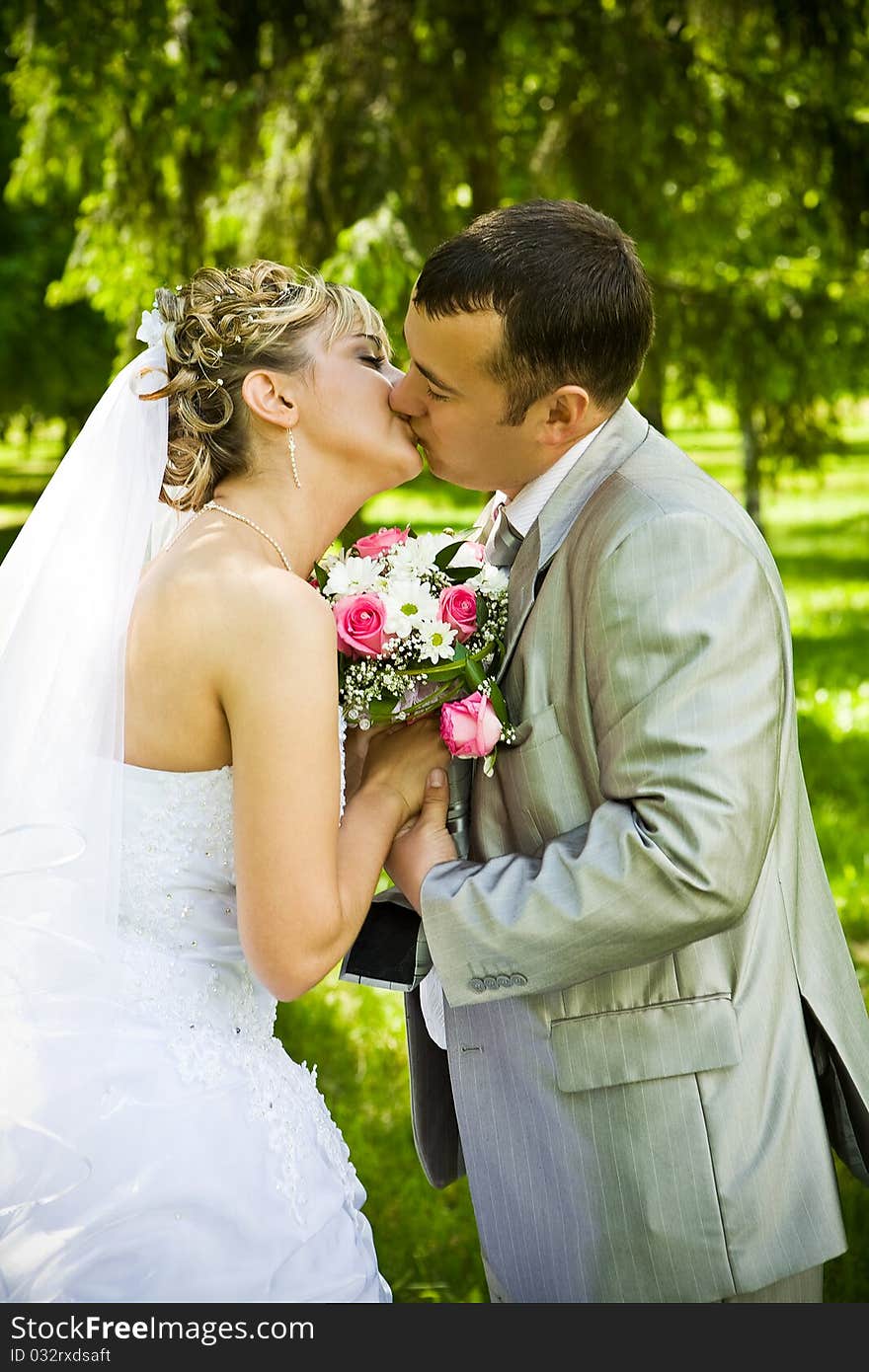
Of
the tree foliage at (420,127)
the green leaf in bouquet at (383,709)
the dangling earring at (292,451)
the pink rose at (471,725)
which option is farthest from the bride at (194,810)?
the tree foliage at (420,127)

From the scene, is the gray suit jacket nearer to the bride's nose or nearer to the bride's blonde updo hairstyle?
the bride's nose

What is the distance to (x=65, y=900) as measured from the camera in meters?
2.59

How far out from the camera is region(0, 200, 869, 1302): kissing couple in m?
2.33

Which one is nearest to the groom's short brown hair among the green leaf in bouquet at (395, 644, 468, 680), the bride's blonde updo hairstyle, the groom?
the groom

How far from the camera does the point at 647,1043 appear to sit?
96.9 inches

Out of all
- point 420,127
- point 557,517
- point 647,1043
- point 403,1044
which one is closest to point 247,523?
point 557,517

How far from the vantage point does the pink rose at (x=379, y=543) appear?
2838 mm

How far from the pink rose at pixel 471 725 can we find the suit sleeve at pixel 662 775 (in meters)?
0.20

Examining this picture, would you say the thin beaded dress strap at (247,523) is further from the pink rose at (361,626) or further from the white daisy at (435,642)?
the white daisy at (435,642)

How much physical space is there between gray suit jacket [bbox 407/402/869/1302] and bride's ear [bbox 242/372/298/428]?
23.1 inches
